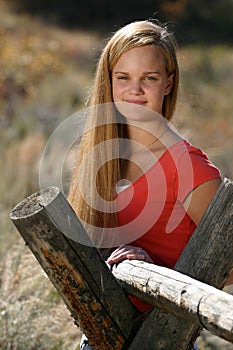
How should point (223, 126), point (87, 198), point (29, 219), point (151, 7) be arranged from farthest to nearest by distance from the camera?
point (151, 7) → point (223, 126) → point (87, 198) → point (29, 219)

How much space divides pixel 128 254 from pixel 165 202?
0.18m

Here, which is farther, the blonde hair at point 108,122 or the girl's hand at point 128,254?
the blonde hair at point 108,122

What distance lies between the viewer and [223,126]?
15.1 meters

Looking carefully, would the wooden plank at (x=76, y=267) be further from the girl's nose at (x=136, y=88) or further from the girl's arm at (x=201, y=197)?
the girl's nose at (x=136, y=88)

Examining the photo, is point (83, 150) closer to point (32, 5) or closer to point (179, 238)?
point (179, 238)

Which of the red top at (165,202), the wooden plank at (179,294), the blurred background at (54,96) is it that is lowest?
the blurred background at (54,96)

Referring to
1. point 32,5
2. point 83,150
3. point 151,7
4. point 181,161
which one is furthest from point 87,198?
point 32,5

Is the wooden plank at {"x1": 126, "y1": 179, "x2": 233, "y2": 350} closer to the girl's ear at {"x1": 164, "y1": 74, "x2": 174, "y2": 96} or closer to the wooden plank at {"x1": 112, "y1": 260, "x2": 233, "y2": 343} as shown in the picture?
the wooden plank at {"x1": 112, "y1": 260, "x2": 233, "y2": 343}

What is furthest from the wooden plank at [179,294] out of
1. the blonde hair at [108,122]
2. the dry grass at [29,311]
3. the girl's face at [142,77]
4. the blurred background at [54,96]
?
the dry grass at [29,311]

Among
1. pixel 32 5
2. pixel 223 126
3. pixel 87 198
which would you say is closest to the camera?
pixel 87 198

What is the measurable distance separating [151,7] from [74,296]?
3025 cm

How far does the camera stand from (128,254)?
2.44 metres

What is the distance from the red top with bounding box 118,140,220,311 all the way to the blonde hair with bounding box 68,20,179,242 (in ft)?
0.28

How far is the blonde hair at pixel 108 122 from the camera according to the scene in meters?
2.63
